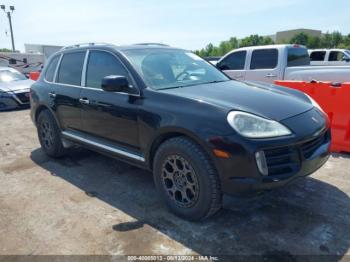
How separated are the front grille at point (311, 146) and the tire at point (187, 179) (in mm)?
796

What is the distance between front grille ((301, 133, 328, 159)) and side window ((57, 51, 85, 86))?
9.68ft

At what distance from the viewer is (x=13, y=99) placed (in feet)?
32.3

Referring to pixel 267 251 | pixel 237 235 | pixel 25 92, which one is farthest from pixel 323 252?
pixel 25 92

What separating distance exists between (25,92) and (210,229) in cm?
907

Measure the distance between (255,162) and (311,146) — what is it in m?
0.68

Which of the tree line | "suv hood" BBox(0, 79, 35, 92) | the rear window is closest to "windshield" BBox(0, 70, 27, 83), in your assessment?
"suv hood" BBox(0, 79, 35, 92)

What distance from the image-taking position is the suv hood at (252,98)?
2.80 m

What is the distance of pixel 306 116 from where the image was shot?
296 centimetres

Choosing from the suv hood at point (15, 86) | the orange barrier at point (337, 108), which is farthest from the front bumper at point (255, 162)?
the suv hood at point (15, 86)

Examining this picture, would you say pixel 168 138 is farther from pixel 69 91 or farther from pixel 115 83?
pixel 69 91

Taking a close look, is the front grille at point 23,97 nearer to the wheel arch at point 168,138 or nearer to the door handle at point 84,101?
the door handle at point 84,101

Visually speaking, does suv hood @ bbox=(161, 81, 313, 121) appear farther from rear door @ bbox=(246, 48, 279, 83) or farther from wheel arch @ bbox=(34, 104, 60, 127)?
rear door @ bbox=(246, 48, 279, 83)

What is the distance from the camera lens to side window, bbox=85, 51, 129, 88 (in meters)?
3.63

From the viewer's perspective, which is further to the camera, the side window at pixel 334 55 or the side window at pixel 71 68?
the side window at pixel 334 55
